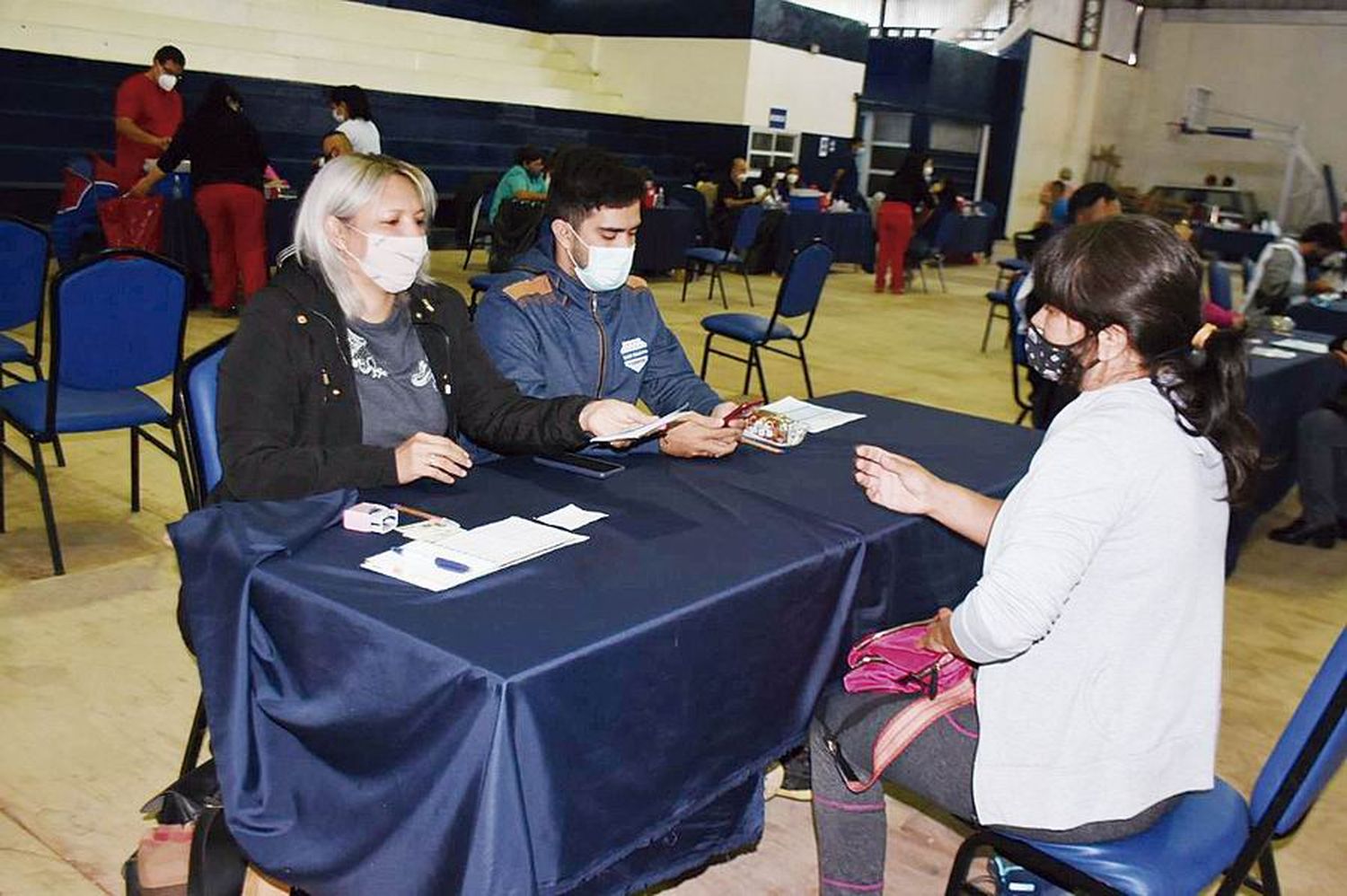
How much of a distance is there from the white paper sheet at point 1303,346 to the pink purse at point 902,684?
12.1ft

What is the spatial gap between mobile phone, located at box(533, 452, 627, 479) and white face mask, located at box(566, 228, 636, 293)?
0.46m

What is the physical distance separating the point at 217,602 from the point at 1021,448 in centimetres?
170

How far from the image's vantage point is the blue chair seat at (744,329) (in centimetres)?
553

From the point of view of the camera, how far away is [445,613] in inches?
57.6

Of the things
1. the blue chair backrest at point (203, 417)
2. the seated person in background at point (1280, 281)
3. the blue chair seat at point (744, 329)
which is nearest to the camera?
the blue chair backrest at point (203, 417)

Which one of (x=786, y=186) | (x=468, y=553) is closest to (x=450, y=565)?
(x=468, y=553)

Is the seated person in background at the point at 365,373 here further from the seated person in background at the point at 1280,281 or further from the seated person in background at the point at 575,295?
the seated person in background at the point at 1280,281

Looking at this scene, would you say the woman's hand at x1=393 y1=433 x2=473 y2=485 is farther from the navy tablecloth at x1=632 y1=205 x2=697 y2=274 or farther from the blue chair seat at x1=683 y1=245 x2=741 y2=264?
the navy tablecloth at x1=632 y1=205 x2=697 y2=274

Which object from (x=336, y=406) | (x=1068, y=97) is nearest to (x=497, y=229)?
(x=336, y=406)

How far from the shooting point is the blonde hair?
82.7 inches

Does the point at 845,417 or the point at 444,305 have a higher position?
the point at 444,305

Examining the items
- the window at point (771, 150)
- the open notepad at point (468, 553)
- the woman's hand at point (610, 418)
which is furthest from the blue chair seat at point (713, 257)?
the open notepad at point (468, 553)

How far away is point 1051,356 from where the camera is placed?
1.61 metres

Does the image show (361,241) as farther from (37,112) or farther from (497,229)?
(37,112)
